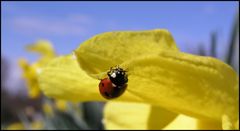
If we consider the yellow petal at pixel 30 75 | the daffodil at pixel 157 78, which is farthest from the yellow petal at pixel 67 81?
the yellow petal at pixel 30 75

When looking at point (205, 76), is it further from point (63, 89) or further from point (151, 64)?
point (63, 89)

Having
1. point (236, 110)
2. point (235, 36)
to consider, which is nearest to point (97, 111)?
point (235, 36)

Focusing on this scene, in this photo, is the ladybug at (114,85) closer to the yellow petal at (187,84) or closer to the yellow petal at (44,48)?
the yellow petal at (187,84)

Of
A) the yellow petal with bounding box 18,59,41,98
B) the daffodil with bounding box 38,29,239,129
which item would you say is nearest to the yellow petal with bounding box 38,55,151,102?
the daffodil with bounding box 38,29,239,129

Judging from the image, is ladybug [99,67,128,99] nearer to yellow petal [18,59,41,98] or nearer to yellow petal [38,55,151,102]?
yellow petal [38,55,151,102]

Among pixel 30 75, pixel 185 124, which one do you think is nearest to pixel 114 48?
pixel 185 124

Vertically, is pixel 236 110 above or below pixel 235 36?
above

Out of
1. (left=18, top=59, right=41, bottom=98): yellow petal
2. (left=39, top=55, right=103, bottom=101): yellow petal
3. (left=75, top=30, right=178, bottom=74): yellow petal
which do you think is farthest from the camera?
(left=18, top=59, right=41, bottom=98): yellow petal
